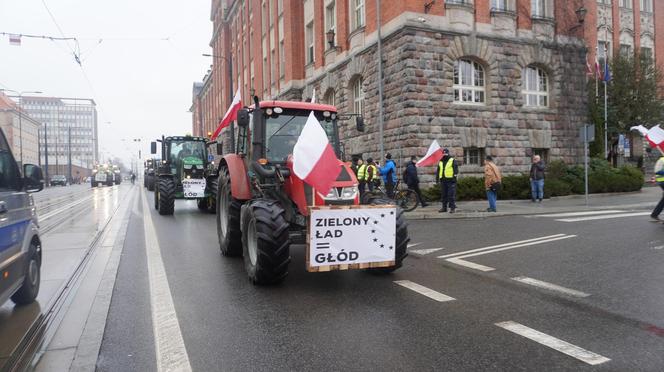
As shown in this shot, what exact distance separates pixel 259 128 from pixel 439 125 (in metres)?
11.6

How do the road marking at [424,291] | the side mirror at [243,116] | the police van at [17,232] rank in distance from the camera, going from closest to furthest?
the police van at [17,232] < the road marking at [424,291] < the side mirror at [243,116]

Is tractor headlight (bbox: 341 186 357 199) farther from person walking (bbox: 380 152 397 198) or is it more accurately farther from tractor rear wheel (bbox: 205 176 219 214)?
person walking (bbox: 380 152 397 198)

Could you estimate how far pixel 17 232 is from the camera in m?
4.50

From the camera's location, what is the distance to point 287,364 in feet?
11.4

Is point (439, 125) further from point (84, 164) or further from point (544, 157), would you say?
point (84, 164)

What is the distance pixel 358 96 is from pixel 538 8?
857 centimetres

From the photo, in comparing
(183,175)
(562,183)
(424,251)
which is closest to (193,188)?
(183,175)

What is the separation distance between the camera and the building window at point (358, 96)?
20859mm

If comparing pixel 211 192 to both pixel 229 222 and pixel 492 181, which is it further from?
pixel 492 181

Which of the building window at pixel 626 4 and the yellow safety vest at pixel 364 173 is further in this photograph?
the building window at pixel 626 4

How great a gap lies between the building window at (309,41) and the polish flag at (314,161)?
2282 centimetres

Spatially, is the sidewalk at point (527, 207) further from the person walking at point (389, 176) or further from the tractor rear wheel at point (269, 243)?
the tractor rear wheel at point (269, 243)

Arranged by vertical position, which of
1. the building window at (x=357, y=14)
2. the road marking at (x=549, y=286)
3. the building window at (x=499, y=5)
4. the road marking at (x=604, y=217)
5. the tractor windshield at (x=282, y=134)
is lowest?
the road marking at (x=549, y=286)

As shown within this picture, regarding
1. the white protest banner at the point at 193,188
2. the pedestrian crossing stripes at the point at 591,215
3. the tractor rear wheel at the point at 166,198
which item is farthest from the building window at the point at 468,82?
the tractor rear wheel at the point at 166,198
